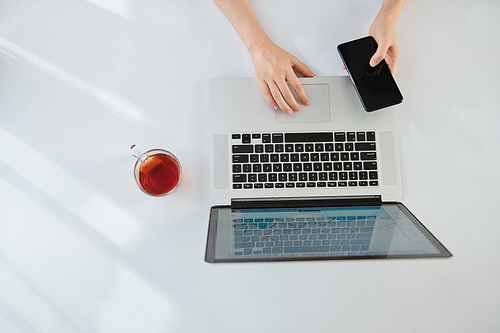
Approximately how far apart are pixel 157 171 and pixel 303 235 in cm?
39

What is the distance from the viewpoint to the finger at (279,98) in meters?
0.75

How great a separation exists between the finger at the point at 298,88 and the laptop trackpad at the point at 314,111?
2cm

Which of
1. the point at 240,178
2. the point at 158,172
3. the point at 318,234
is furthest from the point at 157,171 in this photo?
the point at 318,234

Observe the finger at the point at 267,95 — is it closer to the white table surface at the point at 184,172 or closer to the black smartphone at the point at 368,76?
the white table surface at the point at 184,172

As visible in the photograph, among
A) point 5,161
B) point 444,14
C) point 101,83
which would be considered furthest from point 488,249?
point 5,161

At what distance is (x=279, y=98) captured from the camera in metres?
0.75

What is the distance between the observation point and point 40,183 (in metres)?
0.79

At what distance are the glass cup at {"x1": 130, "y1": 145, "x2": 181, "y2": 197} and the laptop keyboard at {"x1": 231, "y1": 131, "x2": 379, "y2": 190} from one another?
15cm

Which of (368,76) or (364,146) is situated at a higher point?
(368,76)

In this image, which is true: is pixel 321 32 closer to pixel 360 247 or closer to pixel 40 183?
pixel 360 247

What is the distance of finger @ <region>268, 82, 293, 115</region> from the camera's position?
750 mm

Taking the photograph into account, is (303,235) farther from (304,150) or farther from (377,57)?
(377,57)

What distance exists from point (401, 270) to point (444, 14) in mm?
695

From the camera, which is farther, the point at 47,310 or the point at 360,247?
the point at 47,310
